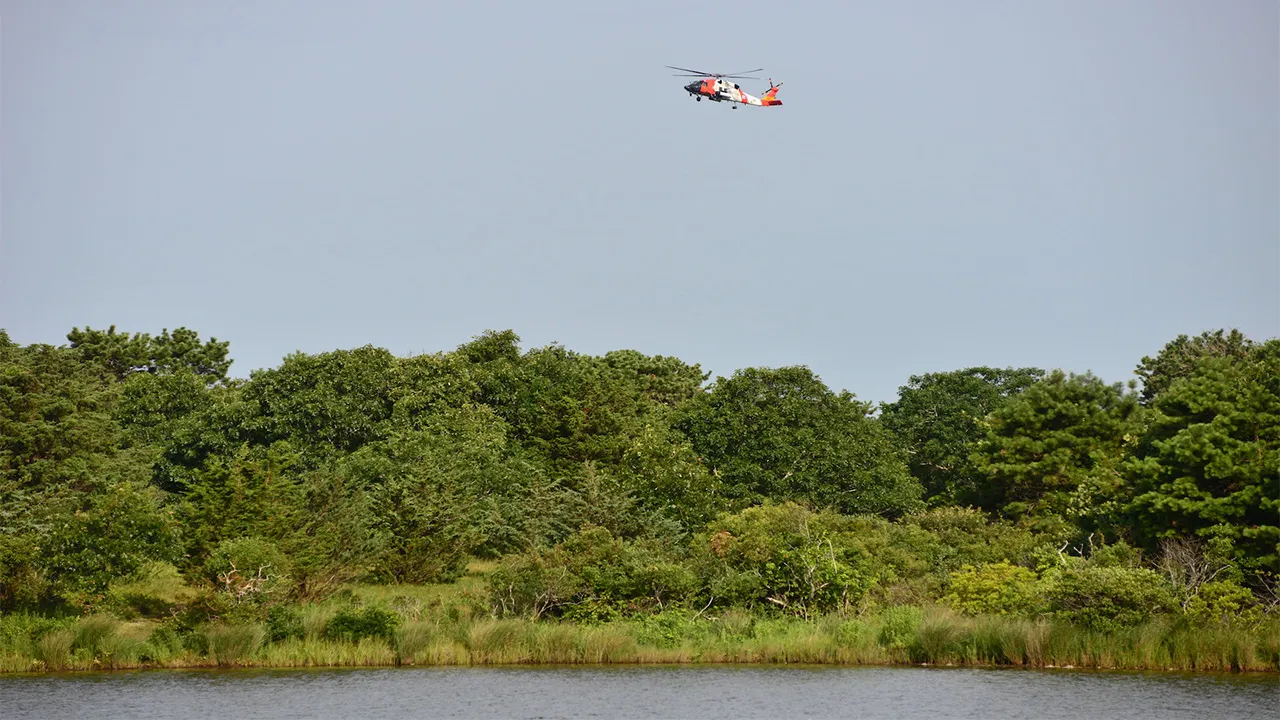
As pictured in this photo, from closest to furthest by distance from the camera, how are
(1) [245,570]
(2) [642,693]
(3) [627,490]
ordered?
1. (2) [642,693]
2. (1) [245,570]
3. (3) [627,490]

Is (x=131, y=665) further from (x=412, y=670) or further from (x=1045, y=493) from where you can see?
(x=1045, y=493)

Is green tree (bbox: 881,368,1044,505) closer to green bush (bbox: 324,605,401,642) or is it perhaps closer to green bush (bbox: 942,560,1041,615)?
→ green bush (bbox: 942,560,1041,615)

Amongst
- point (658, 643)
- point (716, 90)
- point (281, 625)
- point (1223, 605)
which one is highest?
point (716, 90)

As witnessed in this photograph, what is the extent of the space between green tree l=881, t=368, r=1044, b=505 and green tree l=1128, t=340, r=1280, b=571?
2663 centimetres

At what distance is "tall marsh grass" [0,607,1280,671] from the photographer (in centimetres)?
3688

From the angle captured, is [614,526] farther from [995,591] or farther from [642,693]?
[642,693]

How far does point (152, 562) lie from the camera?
144 ft

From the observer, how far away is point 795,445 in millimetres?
64562

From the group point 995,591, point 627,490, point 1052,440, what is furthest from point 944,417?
point 995,591

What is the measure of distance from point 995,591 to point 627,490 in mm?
18056

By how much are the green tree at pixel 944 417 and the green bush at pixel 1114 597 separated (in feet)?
107

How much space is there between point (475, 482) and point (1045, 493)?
78.5 feet

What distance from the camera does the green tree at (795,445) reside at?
63688 mm

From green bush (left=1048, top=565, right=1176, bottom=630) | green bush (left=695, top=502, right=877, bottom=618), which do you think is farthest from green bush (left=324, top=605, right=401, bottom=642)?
green bush (left=1048, top=565, right=1176, bottom=630)
